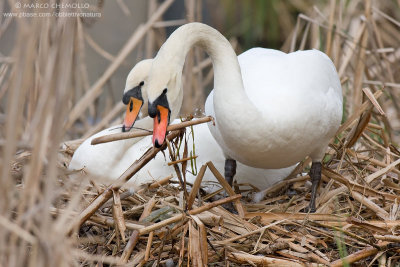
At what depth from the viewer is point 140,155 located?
329 centimetres

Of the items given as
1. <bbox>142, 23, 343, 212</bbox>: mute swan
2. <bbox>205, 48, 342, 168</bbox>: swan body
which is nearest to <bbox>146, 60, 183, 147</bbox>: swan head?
<bbox>142, 23, 343, 212</bbox>: mute swan

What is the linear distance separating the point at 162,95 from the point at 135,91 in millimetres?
813

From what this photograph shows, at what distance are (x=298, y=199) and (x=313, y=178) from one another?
0.12 metres

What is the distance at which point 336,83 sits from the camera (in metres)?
2.92

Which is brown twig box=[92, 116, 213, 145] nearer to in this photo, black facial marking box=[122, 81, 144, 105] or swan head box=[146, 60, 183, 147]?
swan head box=[146, 60, 183, 147]

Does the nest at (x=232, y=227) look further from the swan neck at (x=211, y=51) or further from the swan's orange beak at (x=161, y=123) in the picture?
the swan neck at (x=211, y=51)

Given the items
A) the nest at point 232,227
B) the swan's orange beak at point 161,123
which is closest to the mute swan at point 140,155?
the nest at point 232,227

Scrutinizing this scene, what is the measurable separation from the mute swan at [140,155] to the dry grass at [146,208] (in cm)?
11

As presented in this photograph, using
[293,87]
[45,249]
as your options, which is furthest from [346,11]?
[45,249]

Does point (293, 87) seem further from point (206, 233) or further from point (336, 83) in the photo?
point (206, 233)

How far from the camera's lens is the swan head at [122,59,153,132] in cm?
303

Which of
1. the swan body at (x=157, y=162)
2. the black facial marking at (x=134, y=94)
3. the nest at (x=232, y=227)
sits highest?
the black facial marking at (x=134, y=94)

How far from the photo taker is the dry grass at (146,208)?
1.36 metres

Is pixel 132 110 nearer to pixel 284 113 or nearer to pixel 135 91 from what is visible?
pixel 135 91
